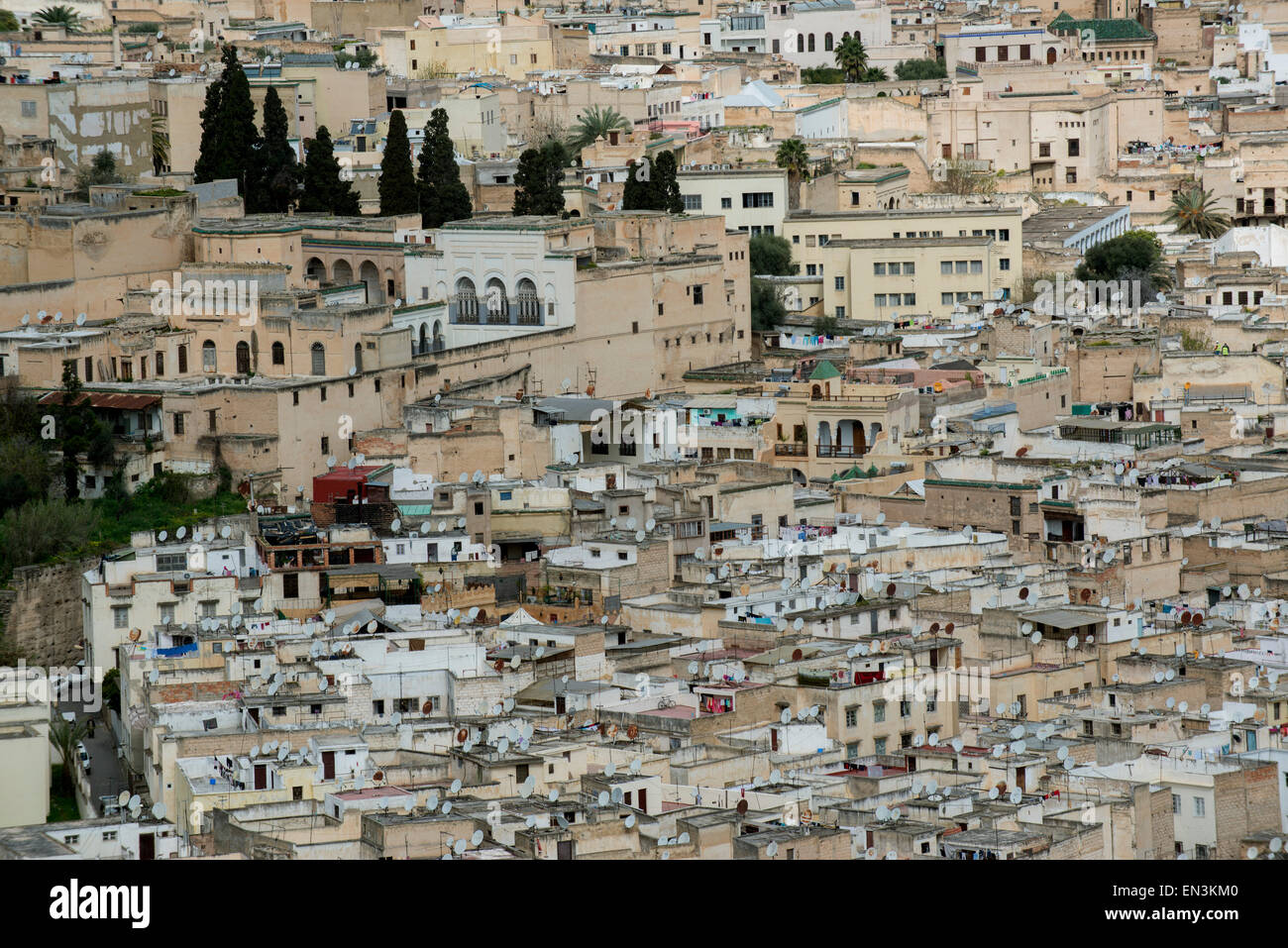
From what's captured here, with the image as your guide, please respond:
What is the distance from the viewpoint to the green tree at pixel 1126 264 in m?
43.1

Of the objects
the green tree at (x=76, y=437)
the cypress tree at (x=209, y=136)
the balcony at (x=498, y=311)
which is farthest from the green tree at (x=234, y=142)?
the green tree at (x=76, y=437)

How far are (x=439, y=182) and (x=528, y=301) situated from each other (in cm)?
443

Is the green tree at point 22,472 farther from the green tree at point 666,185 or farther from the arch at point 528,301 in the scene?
the green tree at point 666,185

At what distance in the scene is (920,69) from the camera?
2247 inches

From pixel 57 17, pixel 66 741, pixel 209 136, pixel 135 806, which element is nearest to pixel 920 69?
pixel 57 17

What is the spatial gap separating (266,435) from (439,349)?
4960 mm

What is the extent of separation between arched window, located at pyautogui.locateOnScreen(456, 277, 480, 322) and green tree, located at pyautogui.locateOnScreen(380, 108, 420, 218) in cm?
298

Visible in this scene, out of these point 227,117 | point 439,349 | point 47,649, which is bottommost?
point 47,649

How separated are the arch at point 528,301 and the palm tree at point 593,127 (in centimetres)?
1090

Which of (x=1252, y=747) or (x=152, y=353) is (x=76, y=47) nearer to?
(x=152, y=353)

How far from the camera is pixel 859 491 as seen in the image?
106 ft

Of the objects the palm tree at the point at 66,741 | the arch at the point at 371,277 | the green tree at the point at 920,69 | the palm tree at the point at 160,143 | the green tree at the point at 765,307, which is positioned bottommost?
the palm tree at the point at 66,741
